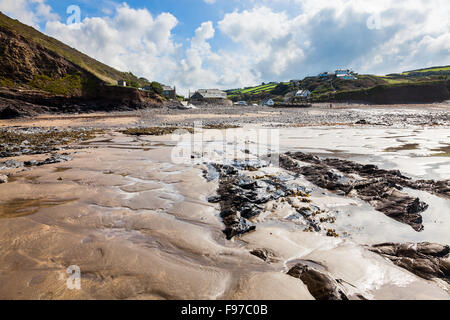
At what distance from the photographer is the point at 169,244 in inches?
202

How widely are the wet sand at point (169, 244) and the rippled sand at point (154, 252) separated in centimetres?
2

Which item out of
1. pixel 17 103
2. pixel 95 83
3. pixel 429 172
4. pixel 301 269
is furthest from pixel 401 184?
pixel 95 83

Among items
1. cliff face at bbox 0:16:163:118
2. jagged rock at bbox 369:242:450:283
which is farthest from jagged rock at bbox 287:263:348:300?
cliff face at bbox 0:16:163:118

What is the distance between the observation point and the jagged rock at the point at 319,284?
3.38 meters

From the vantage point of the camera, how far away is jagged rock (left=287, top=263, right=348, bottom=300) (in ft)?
11.1

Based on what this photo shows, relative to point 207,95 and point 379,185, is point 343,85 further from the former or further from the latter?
point 379,185

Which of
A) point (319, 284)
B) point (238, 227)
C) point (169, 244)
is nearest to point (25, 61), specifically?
point (169, 244)

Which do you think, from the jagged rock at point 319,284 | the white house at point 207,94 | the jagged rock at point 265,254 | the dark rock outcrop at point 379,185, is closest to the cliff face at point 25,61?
the white house at point 207,94

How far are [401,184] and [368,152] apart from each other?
641cm

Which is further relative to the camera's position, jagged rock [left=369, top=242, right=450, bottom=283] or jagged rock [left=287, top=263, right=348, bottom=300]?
jagged rock [left=369, top=242, right=450, bottom=283]

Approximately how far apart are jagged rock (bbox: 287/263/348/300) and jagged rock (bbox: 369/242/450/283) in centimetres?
171

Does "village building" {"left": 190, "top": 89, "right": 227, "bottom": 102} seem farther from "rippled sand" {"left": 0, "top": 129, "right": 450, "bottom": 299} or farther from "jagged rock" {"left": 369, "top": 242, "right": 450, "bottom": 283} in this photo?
"jagged rock" {"left": 369, "top": 242, "right": 450, "bottom": 283}

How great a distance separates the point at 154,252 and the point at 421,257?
5275 millimetres
